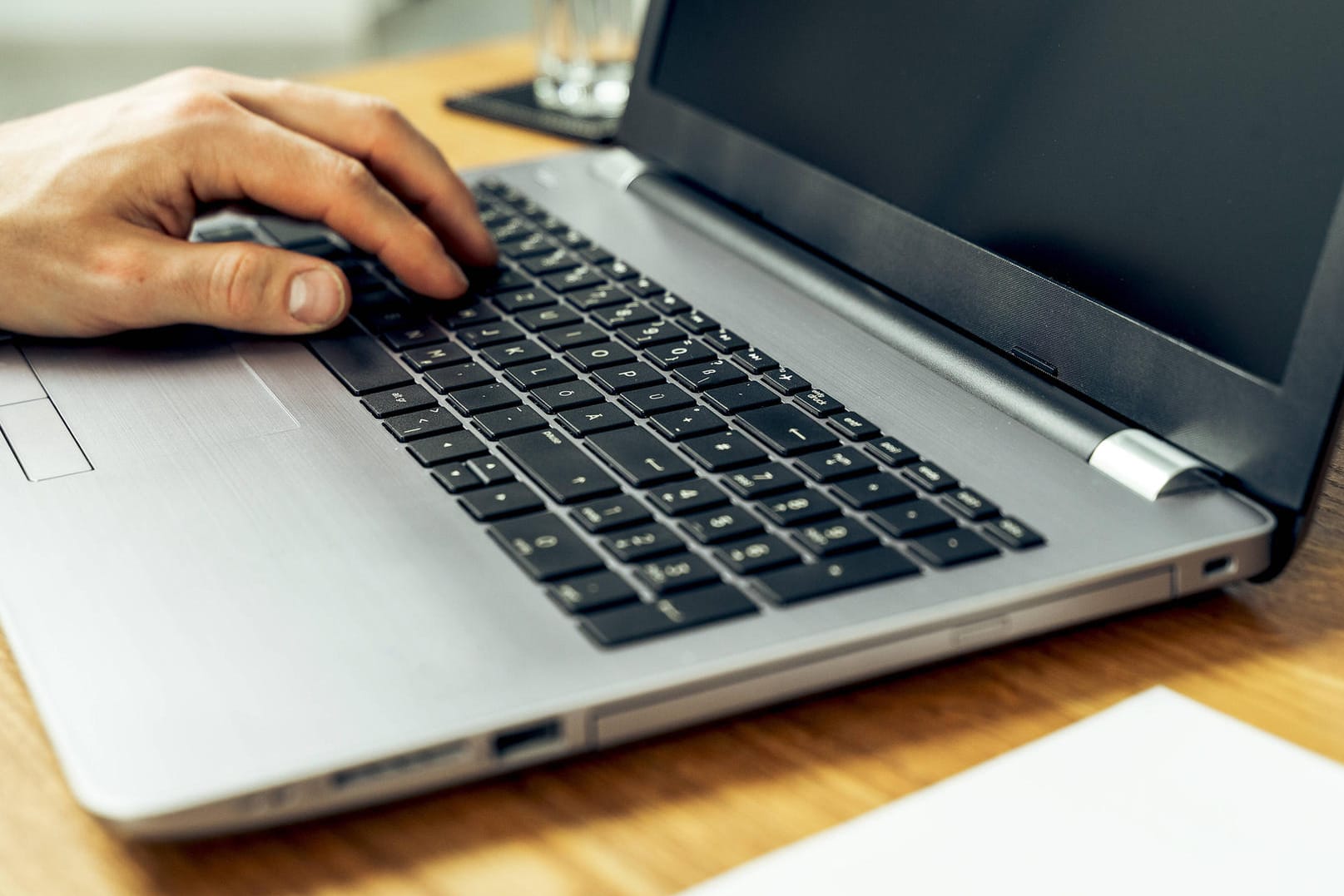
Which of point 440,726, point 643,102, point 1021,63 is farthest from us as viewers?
point 643,102

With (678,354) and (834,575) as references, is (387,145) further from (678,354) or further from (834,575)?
(834,575)

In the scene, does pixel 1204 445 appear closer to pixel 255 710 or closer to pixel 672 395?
pixel 672 395

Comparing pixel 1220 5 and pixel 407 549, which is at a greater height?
pixel 1220 5

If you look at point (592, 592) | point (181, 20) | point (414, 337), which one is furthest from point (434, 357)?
point (181, 20)

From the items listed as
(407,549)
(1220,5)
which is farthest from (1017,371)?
(407,549)

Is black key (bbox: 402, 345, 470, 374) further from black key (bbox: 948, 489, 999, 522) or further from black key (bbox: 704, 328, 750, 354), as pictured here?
black key (bbox: 948, 489, 999, 522)

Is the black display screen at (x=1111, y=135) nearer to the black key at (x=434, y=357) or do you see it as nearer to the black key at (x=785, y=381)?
the black key at (x=785, y=381)

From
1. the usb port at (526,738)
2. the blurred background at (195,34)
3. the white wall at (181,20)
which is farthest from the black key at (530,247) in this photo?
the white wall at (181,20)

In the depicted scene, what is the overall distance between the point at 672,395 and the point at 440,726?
0.23 m

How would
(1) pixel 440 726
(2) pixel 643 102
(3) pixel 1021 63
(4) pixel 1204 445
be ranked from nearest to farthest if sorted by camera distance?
(1) pixel 440 726, (4) pixel 1204 445, (3) pixel 1021 63, (2) pixel 643 102

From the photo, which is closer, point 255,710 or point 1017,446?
point 255,710

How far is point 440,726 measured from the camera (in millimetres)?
378

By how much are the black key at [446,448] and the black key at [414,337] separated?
0.12 meters

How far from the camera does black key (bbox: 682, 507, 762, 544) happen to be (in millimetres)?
463
